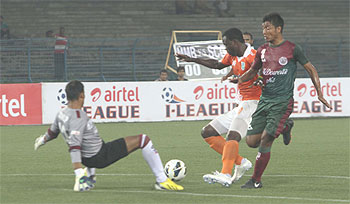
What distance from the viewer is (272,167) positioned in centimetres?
1185

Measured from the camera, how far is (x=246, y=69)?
10.4m

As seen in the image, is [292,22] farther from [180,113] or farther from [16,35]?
[180,113]

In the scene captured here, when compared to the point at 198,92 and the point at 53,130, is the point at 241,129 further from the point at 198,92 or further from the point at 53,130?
the point at 198,92

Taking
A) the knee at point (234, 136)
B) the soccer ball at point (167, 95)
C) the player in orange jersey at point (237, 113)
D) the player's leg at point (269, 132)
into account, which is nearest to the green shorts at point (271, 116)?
the player's leg at point (269, 132)

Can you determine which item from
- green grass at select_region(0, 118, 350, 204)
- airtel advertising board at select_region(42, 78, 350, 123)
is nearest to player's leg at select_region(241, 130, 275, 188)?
green grass at select_region(0, 118, 350, 204)

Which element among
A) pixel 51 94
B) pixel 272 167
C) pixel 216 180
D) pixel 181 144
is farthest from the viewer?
pixel 51 94

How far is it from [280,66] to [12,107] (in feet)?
42.9

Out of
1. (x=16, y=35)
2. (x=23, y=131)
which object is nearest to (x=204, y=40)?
(x=16, y=35)

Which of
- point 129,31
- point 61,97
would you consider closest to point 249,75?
point 61,97

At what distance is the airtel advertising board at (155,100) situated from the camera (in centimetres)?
2180

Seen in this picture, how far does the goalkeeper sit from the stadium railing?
16195 millimetres

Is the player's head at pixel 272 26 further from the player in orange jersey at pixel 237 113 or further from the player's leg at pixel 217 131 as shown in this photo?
the player's leg at pixel 217 131

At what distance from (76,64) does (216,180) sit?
17.1m

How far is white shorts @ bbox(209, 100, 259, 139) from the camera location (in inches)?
402
